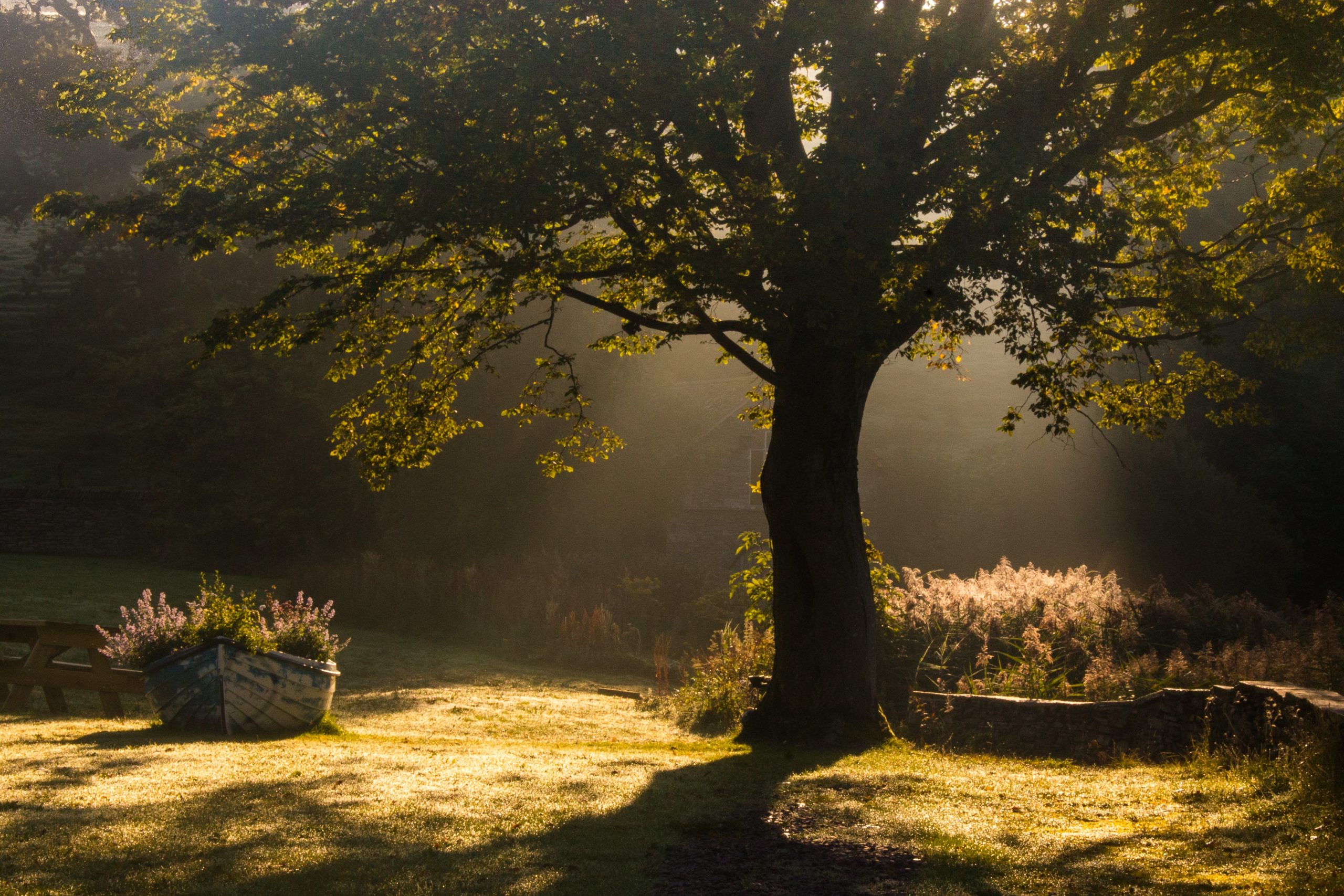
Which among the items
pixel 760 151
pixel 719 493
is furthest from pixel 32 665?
pixel 719 493

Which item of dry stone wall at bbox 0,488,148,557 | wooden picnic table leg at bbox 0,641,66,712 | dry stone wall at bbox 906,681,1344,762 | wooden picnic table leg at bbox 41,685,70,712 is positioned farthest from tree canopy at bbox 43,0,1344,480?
dry stone wall at bbox 0,488,148,557

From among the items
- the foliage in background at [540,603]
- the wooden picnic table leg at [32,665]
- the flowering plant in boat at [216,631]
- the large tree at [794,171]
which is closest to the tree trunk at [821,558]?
the large tree at [794,171]

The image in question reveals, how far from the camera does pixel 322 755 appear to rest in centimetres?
1029

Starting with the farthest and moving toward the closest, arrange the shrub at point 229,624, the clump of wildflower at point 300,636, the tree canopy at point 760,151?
the clump of wildflower at point 300,636, the shrub at point 229,624, the tree canopy at point 760,151

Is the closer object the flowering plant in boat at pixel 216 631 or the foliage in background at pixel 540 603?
the flowering plant in boat at pixel 216 631

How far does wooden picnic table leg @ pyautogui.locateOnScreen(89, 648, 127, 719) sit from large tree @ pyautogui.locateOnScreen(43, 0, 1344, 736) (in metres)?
4.26

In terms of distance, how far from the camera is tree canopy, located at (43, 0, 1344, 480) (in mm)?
9875

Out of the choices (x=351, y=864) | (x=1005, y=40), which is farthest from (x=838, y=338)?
(x=351, y=864)

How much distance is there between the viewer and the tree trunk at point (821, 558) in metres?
11.8

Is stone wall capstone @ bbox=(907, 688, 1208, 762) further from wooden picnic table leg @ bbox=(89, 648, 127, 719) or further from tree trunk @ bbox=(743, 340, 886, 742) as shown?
wooden picnic table leg @ bbox=(89, 648, 127, 719)

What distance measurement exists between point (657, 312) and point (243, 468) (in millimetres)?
26374

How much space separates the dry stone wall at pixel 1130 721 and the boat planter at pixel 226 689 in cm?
748

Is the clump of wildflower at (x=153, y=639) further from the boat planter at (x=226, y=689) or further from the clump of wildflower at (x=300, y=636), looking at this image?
the clump of wildflower at (x=300, y=636)

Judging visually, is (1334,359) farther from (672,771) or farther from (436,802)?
(436,802)
